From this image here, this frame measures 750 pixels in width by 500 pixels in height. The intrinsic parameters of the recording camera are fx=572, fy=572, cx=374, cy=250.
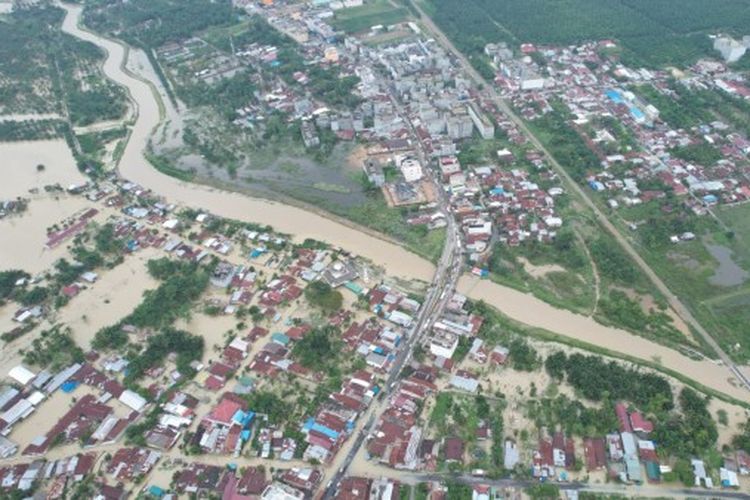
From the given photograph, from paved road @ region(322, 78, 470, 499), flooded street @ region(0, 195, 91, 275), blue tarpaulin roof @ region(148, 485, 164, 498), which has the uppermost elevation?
flooded street @ region(0, 195, 91, 275)

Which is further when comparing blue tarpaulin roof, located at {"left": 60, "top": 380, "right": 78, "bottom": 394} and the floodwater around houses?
the floodwater around houses

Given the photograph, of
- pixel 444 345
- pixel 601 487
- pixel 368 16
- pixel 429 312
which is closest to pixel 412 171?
pixel 429 312

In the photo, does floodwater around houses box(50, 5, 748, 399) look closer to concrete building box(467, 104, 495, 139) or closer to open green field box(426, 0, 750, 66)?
concrete building box(467, 104, 495, 139)

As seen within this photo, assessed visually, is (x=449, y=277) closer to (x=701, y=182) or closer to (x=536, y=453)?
(x=536, y=453)

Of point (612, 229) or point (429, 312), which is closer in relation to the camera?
point (429, 312)

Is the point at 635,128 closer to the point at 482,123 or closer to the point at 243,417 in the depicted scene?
the point at 482,123

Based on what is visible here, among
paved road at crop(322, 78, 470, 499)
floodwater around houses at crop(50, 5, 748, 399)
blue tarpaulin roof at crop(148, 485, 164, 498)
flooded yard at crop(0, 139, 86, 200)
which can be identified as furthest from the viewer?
flooded yard at crop(0, 139, 86, 200)

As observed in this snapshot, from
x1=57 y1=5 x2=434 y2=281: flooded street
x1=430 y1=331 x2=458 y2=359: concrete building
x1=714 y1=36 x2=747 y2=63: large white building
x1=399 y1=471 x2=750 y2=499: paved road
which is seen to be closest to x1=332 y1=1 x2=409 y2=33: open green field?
x1=57 y1=5 x2=434 y2=281: flooded street
